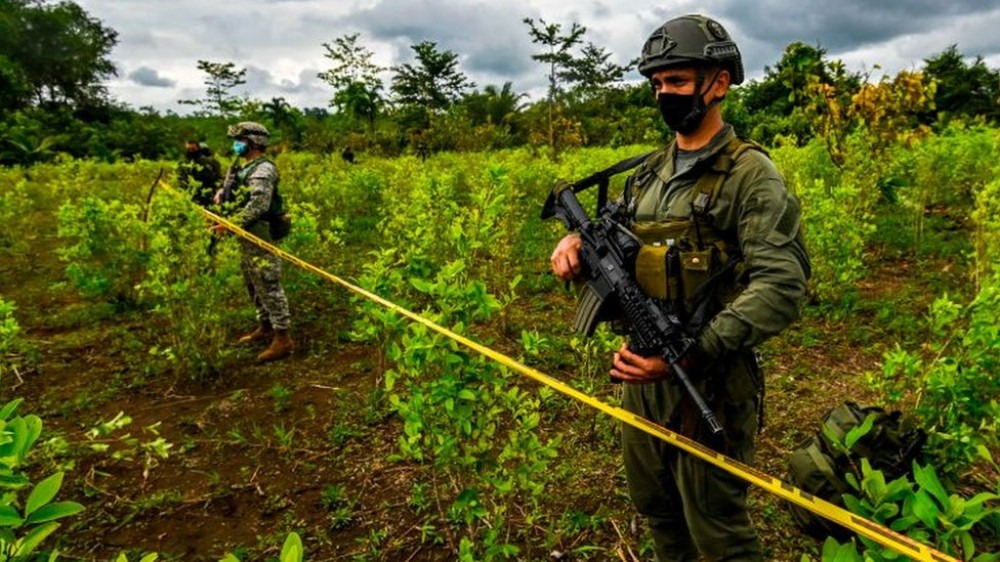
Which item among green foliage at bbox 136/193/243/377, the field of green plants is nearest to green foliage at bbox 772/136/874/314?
the field of green plants

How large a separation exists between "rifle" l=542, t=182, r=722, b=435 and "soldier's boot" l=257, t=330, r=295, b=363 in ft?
12.7

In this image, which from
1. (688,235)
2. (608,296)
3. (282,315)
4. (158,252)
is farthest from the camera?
(282,315)

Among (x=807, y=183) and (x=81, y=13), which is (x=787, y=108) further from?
(x=81, y=13)

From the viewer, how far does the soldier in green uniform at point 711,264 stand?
1779 millimetres

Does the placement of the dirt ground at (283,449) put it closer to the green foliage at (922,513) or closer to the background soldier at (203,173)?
the background soldier at (203,173)

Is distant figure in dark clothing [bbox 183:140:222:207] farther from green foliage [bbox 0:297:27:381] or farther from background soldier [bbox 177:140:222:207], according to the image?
green foliage [bbox 0:297:27:381]

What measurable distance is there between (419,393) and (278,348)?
11.8 ft

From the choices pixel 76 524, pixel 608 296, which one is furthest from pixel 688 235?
pixel 76 524

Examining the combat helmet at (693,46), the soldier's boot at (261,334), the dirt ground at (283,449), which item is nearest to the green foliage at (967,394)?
the dirt ground at (283,449)

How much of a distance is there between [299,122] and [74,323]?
27543mm

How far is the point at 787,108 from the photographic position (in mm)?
25203

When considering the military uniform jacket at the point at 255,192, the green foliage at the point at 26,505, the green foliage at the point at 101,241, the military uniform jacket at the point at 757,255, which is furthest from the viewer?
the green foliage at the point at 101,241

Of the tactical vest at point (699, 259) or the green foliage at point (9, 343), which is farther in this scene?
the green foliage at point (9, 343)

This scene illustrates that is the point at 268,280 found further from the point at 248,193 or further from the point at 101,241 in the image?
the point at 101,241
